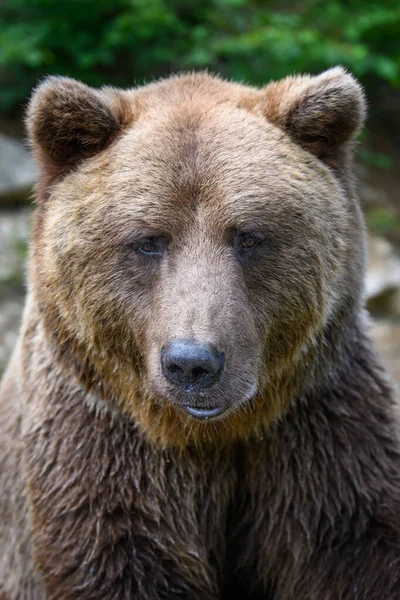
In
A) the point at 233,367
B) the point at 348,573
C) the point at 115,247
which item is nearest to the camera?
the point at 233,367

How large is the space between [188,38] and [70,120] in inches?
307

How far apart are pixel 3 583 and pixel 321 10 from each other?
835 centimetres

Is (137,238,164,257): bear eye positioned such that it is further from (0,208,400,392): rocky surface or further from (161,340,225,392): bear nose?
(0,208,400,392): rocky surface

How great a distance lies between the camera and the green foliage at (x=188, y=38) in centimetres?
1068

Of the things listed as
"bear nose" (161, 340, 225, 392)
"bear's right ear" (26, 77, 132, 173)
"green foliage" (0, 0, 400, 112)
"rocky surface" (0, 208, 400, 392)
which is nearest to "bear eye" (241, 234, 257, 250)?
"bear nose" (161, 340, 225, 392)

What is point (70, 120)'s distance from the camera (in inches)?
176

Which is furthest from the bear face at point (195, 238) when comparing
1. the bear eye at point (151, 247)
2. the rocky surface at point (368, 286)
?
the rocky surface at point (368, 286)

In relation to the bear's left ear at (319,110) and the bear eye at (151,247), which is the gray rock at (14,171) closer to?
the bear's left ear at (319,110)

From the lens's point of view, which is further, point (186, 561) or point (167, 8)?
point (167, 8)

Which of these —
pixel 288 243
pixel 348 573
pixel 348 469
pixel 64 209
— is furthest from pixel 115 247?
pixel 348 573

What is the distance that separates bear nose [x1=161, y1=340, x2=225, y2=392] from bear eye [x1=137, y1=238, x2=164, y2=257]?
48 cm

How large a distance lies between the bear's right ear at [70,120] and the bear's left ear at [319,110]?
2.38ft

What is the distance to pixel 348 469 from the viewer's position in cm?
476

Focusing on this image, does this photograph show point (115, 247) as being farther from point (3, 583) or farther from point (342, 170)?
point (3, 583)
